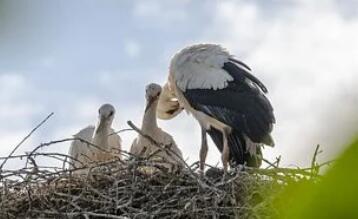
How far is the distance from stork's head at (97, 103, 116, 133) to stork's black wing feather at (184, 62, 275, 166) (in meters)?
0.69

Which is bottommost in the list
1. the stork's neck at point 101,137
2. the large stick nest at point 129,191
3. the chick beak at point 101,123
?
the large stick nest at point 129,191

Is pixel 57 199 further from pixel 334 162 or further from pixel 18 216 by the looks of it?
pixel 334 162

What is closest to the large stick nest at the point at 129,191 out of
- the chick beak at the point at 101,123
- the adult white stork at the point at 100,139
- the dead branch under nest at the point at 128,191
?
the dead branch under nest at the point at 128,191

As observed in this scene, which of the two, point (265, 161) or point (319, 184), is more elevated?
point (265, 161)

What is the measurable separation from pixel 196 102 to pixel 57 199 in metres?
2.65

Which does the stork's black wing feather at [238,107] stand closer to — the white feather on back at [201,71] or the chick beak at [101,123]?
the white feather on back at [201,71]

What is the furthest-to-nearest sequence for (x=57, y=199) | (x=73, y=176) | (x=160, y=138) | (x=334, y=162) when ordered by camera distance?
(x=160, y=138), (x=73, y=176), (x=57, y=199), (x=334, y=162)

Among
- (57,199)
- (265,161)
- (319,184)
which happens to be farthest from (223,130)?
(319,184)

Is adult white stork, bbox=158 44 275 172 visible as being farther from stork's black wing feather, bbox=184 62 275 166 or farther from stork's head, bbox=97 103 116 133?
stork's head, bbox=97 103 116 133

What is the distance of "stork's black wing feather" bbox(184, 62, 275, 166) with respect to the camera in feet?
19.4

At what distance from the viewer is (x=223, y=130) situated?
6277mm

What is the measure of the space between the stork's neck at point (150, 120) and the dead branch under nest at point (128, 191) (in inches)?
72.5

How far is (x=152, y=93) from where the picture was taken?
21.0 ft

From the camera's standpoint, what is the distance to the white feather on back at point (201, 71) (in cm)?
640
